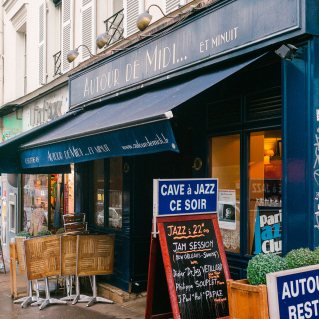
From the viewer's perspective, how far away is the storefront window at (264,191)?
506 cm

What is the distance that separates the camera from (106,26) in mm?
8898

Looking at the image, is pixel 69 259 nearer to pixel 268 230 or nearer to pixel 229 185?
pixel 229 185

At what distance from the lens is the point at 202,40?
5.55m

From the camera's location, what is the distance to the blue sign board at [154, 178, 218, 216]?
14.7 ft

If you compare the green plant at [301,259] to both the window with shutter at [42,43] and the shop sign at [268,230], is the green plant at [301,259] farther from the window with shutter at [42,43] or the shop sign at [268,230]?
the window with shutter at [42,43]

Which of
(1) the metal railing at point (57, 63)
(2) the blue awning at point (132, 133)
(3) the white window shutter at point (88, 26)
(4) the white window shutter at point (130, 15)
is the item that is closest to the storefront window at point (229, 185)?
(2) the blue awning at point (132, 133)

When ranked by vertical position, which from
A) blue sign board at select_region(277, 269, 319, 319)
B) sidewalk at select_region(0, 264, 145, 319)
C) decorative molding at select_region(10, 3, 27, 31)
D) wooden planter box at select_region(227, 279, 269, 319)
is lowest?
sidewalk at select_region(0, 264, 145, 319)

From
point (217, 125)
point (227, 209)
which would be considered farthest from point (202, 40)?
point (227, 209)

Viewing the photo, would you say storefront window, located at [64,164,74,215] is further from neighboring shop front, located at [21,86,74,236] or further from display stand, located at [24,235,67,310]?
display stand, located at [24,235,67,310]

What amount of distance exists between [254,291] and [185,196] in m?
1.61

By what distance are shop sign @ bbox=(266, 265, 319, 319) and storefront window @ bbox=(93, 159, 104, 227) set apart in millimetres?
5801

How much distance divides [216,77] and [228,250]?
7.64 ft

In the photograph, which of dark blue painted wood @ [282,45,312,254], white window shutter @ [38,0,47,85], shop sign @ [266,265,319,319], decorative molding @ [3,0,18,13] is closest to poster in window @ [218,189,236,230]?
dark blue painted wood @ [282,45,312,254]

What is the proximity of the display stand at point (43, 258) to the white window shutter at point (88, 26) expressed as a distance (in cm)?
438
